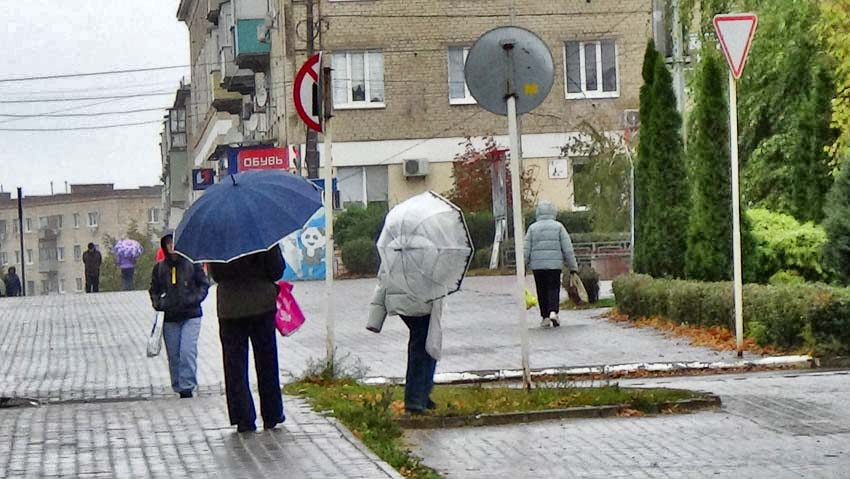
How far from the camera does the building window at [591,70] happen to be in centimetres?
5362

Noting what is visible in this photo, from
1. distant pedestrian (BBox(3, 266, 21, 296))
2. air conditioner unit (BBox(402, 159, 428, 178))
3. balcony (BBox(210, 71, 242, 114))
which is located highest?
balcony (BBox(210, 71, 242, 114))

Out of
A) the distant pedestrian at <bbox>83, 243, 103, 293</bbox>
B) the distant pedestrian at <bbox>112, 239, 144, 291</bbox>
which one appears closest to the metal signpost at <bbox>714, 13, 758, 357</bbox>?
the distant pedestrian at <bbox>112, 239, 144, 291</bbox>

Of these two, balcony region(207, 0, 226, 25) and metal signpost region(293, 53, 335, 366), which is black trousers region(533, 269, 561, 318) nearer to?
metal signpost region(293, 53, 335, 366)

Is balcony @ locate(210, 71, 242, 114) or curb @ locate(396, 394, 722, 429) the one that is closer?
curb @ locate(396, 394, 722, 429)

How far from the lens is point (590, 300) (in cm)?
2792

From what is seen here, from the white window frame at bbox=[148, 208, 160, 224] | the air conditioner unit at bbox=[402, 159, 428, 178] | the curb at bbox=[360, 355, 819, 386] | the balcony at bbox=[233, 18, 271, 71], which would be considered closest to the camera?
the curb at bbox=[360, 355, 819, 386]

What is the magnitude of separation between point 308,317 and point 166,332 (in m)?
12.3

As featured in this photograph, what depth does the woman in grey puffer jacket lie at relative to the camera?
78.4 feet

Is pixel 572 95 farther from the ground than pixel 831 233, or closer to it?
farther from the ground

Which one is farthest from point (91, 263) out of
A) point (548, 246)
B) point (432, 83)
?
point (548, 246)

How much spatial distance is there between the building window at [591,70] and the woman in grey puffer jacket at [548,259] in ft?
96.9

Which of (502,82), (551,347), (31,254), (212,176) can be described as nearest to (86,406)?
(502,82)

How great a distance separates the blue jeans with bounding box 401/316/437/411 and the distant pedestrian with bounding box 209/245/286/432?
1.16m

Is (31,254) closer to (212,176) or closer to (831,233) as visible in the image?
(212,176)
